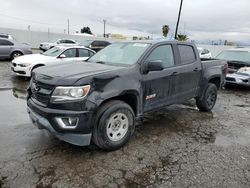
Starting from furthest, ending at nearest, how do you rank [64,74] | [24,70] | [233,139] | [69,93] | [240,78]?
[24,70], [240,78], [233,139], [64,74], [69,93]

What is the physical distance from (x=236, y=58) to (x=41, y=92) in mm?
9268

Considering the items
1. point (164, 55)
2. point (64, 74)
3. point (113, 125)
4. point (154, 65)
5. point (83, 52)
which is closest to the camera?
point (64, 74)

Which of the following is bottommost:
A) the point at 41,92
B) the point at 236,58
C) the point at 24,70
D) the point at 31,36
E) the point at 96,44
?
the point at 24,70

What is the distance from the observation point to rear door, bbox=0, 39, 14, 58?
1445 cm

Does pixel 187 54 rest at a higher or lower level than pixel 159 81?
higher

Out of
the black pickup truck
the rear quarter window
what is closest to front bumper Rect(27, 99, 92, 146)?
the black pickup truck

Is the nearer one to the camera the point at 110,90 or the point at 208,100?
the point at 110,90

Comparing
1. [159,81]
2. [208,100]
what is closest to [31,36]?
[208,100]

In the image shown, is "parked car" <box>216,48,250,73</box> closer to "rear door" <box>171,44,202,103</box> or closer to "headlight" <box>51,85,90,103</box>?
"rear door" <box>171,44,202,103</box>

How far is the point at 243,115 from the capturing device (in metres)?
6.14

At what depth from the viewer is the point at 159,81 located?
436 centimetres

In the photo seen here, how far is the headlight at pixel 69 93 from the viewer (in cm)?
326

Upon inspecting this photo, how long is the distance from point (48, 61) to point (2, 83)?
6.31 feet

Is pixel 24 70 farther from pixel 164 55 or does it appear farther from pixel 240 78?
pixel 240 78
